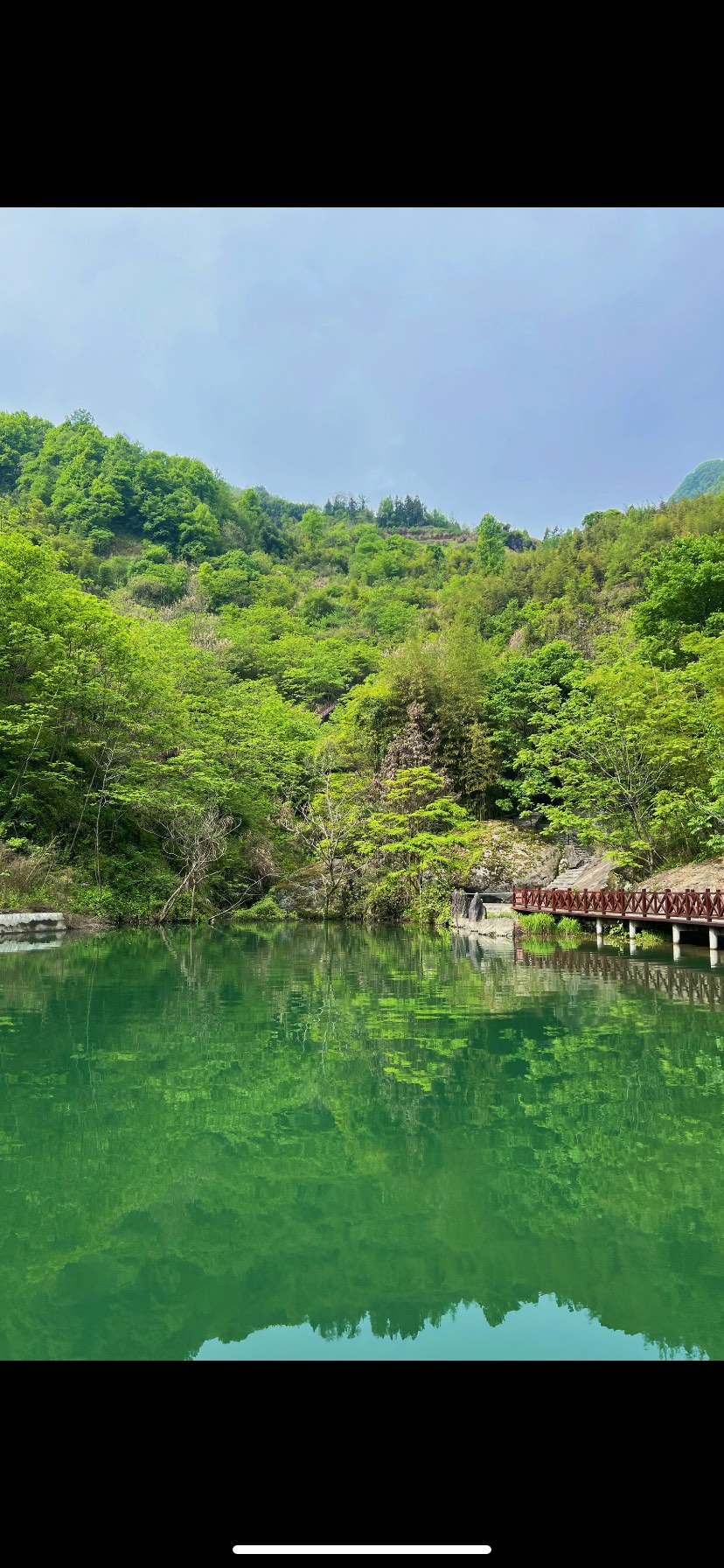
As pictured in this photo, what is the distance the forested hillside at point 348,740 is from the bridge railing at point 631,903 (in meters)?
1.46

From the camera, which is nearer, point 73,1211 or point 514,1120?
point 73,1211

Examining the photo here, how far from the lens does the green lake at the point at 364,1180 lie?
Result: 3.35 meters

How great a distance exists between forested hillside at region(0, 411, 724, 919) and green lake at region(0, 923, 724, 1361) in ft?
33.8

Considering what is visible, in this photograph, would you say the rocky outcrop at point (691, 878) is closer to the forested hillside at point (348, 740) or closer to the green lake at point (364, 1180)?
the forested hillside at point (348, 740)

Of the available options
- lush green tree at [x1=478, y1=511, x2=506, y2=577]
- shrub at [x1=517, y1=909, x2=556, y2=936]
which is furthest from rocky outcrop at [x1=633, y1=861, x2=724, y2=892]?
lush green tree at [x1=478, y1=511, x2=506, y2=577]

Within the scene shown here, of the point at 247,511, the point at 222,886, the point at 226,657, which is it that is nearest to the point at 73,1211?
the point at 222,886

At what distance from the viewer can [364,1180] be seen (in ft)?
15.8

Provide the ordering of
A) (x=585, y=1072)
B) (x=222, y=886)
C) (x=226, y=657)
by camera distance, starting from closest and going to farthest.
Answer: (x=585, y=1072)
(x=222, y=886)
(x=226, y=657)

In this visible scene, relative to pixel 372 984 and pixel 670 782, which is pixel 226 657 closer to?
pixel 670 782

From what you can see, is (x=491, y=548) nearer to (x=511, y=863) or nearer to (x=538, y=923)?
(x=511, y=863)

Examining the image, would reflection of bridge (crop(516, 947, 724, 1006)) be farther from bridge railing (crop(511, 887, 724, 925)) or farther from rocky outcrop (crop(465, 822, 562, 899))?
rocky outcrop (crop(465, 822, 562, 899))

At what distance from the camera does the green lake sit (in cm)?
335
